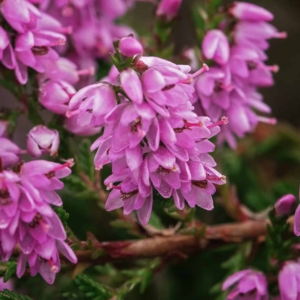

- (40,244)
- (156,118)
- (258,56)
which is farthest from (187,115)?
(258,56)

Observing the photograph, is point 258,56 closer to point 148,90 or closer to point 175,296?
point 148,90

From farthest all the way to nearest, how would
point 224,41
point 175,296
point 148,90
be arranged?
point 175,296, point 224,41, point 148,90

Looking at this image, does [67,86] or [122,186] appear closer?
[122,186]

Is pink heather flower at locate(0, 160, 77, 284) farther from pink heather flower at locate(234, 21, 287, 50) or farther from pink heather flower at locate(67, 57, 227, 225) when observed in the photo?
pink heather flower at locate(234, 21, 287, 50)

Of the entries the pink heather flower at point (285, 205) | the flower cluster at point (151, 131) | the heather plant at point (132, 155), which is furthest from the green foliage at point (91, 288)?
the pink heather flower at point (285, 205)

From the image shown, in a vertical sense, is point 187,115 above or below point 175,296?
above

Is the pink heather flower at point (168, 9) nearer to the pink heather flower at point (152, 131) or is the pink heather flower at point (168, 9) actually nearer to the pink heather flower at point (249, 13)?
the pink heather flower at point (249, 13)

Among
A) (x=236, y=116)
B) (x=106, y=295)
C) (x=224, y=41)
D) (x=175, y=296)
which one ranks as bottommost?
(x=175, y=296)

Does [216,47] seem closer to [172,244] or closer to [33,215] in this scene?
[172,244]
